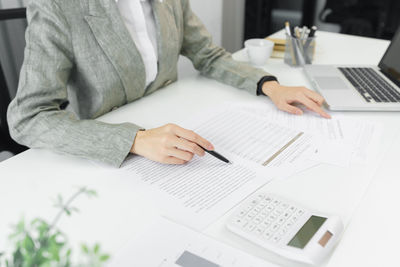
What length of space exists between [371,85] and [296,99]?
0.88ft

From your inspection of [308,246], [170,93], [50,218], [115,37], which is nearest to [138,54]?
[115,37]

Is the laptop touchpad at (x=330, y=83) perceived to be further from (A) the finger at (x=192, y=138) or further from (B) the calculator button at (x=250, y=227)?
(B) the calculator button at (x=250, y=227)

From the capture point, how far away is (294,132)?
81 centimetres

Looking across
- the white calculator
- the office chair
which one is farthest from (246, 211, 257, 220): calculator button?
the office chair

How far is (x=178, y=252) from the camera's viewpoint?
49 cm

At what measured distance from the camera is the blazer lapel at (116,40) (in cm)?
81

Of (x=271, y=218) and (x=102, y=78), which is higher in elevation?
(x=102, y=78)

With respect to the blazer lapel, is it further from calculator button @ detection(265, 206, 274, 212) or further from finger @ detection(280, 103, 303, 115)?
calculator button @ detection(265, 206, 274, 212)

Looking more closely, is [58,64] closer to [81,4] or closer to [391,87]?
[81,4]

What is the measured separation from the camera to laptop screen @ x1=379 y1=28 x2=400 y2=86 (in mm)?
1049

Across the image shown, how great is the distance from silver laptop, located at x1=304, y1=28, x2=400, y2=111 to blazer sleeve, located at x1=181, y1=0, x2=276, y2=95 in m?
0.19

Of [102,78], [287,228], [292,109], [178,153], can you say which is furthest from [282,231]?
[102,78]

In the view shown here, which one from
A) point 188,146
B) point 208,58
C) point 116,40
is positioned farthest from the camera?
point 208,58

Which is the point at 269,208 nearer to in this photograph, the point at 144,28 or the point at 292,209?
the point at 292,209
